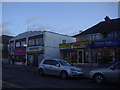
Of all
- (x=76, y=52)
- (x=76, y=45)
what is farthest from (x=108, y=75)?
(x=76, y=52)

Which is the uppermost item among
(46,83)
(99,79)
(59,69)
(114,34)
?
(114,34)

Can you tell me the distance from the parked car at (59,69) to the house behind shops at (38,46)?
14.2 metres

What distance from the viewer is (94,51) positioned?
24.6m

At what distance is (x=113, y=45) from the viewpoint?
2236 cm

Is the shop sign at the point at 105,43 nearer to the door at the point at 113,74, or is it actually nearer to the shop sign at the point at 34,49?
the shop sign at the point at 34,49

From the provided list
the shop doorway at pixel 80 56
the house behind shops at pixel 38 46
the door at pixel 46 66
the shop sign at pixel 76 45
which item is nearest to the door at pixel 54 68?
the door at pixel 46 66

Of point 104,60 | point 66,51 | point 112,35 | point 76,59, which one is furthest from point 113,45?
point 66,51

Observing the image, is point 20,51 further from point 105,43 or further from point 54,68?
point 54,68

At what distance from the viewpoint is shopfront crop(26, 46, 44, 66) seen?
30.2 meters

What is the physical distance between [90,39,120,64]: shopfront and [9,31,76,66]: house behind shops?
355 inches

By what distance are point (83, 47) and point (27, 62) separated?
13510 millimetres

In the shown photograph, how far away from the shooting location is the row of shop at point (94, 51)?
22.6 meters

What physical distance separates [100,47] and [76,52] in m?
4.52

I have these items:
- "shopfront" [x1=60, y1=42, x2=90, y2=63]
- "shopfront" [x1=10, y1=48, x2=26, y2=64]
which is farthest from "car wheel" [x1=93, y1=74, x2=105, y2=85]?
"shopfront" [x1=10, y1=48, x2=26, y2=64]
